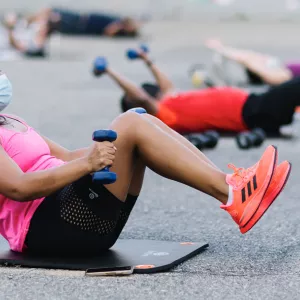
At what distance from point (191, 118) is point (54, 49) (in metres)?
11.0

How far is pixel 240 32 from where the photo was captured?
2155 cm

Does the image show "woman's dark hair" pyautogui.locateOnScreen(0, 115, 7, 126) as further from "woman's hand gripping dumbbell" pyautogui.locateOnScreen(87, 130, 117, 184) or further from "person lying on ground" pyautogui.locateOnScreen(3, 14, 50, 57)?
"person lying on ground" pyautogui.locateOnScreen(3, 14, 50, 57)

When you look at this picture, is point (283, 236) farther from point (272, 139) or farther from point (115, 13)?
point (115, 13)

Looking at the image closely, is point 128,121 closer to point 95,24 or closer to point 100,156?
point 100,156

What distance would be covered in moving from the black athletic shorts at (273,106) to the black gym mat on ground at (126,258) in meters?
3.82

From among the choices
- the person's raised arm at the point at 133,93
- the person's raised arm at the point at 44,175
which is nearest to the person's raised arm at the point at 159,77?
the person's raised arm at the point at 133,93

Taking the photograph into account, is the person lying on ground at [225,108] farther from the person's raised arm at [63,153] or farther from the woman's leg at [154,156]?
the woman's leg at [154,156]

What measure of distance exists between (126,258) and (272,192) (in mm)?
706

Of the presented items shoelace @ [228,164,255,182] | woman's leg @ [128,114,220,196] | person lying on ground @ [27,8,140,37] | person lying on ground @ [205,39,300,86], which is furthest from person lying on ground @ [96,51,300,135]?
person lying on ground @ [27,8,140,37]

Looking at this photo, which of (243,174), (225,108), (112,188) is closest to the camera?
(112,188)

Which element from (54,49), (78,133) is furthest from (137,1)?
(78,133)

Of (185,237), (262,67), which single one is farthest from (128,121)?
(262,67)

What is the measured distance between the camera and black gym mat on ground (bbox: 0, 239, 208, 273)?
13.1ft

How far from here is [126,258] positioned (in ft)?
13.5
